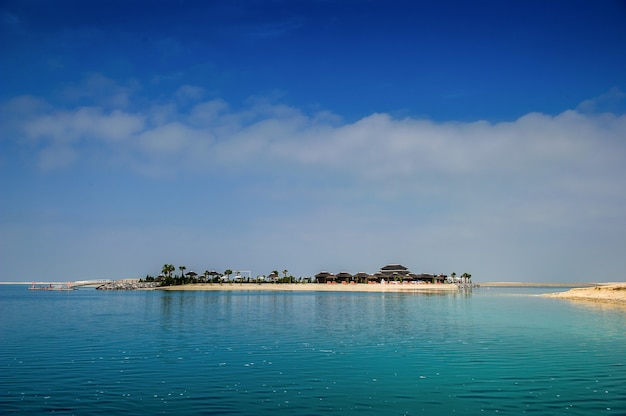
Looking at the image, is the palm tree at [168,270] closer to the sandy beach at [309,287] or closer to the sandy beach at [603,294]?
the sandy beach at [309,287]

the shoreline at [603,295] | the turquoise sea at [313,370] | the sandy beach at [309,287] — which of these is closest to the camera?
the turquoise sea at [313,370]

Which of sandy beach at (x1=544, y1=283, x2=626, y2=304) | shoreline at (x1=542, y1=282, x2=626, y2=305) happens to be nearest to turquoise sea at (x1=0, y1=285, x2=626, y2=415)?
shoreline at (x1=542, y1=282, x2=626, y2=305)

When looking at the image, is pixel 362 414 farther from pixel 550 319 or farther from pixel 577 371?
pixel 550 319

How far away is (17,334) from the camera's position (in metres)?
43.3

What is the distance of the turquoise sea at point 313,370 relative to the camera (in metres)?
19.9

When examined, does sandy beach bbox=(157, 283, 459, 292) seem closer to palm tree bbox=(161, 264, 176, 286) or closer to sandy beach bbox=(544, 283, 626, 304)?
palm tree bbox=(161, 264, 176, 286)

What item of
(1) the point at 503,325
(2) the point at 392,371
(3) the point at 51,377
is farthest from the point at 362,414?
(1) the point at 503,325

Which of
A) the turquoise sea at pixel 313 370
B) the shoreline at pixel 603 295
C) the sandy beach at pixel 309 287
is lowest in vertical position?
the sandy beach at pixel 309 287

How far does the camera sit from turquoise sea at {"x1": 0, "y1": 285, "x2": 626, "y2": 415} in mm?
19906

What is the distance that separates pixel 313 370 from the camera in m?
27.0

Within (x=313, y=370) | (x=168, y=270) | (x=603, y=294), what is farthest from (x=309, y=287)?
(x=313, y=370)

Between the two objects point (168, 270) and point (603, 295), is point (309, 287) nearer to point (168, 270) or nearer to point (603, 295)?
point (168, 270)

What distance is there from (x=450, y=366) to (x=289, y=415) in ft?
45.3

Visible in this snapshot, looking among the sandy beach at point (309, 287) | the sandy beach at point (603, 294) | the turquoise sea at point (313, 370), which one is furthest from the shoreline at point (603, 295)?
the sandy beach at point (309, 287)
